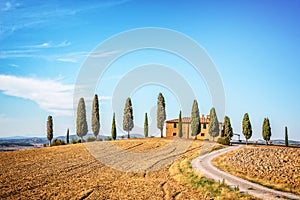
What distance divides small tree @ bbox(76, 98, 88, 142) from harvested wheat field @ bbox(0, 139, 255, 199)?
24.5 m

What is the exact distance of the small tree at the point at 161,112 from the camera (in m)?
67.9

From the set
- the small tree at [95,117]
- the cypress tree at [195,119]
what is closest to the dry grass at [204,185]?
the small tree at [95,117]

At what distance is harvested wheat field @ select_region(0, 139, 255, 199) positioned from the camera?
19.8m

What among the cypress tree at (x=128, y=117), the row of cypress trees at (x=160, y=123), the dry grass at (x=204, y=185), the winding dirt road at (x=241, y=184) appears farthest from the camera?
the cypress tree at (x=128, y=117)

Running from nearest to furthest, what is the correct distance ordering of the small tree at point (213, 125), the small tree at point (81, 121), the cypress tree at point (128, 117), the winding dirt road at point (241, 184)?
the winding dirt road at point (241, 184) → the small tree at point (81, 121) → the cypress tree at point (128, 117) → the small tree at point (213, 125)

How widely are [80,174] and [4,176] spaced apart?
632 centimetres

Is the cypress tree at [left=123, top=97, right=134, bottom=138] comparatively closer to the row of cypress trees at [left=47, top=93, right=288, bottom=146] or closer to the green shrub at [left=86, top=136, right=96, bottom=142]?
the row of cypress trees at [left=47, top=93, right=288, bottom=146]

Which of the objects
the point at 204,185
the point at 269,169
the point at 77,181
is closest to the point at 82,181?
the point at 77,181

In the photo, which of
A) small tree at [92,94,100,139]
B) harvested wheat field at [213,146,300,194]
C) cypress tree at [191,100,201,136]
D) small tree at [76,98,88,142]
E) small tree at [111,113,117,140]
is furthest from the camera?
cypress tree at [191,100,201,136]

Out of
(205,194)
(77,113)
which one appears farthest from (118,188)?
(77,113)

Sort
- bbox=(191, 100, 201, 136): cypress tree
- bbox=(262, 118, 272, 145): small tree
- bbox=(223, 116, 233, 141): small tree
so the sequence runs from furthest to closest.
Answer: bbox=(191, 100, 201, 136): cypress tree
bbox=(223, 116, 233, 141): small tree
bbox=(262, 118, 272, 145): small tree

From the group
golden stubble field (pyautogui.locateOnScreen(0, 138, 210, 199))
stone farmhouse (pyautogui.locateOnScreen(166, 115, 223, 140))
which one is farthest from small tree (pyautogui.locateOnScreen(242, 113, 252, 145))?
golden stubble field (pyautogui.locateOnScreen(0, 138, 210, 199))

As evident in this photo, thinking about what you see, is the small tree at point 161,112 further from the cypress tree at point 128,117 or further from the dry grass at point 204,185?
the dry grass at point 204,185

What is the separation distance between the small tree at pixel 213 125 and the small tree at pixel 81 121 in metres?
A: 27.6
